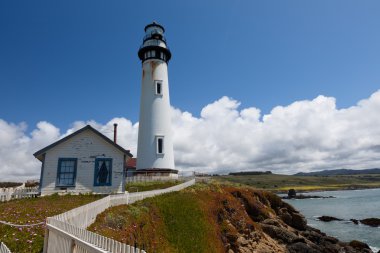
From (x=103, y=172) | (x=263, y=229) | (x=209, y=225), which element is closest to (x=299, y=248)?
(x=263, y=229)

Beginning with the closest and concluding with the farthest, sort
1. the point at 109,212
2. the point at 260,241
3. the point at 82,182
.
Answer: the point at 109,212
the point at 82,182
the point at 260,241

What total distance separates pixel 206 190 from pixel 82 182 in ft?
33.4

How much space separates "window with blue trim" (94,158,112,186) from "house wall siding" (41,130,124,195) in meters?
0.22

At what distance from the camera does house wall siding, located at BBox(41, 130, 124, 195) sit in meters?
19.9

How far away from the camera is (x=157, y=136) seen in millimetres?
30812

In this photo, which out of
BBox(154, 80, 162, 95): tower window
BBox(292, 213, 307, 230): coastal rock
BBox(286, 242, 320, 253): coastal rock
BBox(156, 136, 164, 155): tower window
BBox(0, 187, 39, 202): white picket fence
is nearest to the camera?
BBox(0, 187, 39, 202): white picket fence

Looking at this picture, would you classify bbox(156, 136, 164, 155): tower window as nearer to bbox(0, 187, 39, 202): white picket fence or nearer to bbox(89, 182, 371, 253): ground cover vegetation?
bbox(89, 182, 371, 253): ground cover vegetation

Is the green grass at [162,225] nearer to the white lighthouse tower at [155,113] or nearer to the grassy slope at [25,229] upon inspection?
the grassy slope at [25,229]

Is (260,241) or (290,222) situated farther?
(290,222)

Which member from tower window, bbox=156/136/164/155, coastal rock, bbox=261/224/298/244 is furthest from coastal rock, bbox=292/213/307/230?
tower window, bbox=156/136/164/155

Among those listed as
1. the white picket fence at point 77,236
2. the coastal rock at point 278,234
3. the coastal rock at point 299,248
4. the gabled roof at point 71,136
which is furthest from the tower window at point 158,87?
the white picket fence at point 77,236

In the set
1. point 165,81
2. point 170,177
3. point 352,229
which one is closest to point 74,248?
point 170,177

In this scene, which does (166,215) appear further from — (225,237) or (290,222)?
(290,222)

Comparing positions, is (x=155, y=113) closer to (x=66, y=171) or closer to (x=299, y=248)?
(x=66, y=171)
